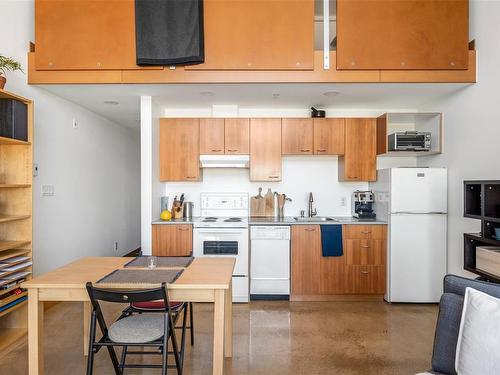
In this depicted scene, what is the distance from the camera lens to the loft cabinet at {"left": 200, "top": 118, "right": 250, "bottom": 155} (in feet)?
14.8

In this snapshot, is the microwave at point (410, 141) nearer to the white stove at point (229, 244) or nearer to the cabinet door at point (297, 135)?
the cabinet door at point (297, 135)

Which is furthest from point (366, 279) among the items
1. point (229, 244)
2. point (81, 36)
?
point (81, 36)

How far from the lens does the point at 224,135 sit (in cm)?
453

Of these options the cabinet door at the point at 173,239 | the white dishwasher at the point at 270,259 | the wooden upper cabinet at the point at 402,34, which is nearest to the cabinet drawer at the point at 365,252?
the white dishwasher at the point at 270,259

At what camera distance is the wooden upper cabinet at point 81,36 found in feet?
11.6

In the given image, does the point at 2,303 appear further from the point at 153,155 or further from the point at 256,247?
the point at 256,247

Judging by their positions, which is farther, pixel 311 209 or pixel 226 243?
pixel 311 209

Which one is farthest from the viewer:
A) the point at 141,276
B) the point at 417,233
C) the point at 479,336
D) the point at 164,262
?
the point at 417,233

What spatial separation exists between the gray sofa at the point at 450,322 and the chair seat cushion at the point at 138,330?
4.93 feet

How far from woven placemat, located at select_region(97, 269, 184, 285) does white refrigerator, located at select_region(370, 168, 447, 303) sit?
282 centimetres

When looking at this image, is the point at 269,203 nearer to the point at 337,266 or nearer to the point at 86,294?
the point at 337,266

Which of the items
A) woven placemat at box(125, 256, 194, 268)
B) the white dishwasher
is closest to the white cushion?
woven placemat at box(125, 256, 194, 268)

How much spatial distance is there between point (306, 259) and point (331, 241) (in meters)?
0.38

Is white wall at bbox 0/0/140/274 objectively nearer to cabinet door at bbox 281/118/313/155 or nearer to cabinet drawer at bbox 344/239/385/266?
cabinet door at bbox 281/118/313/155
